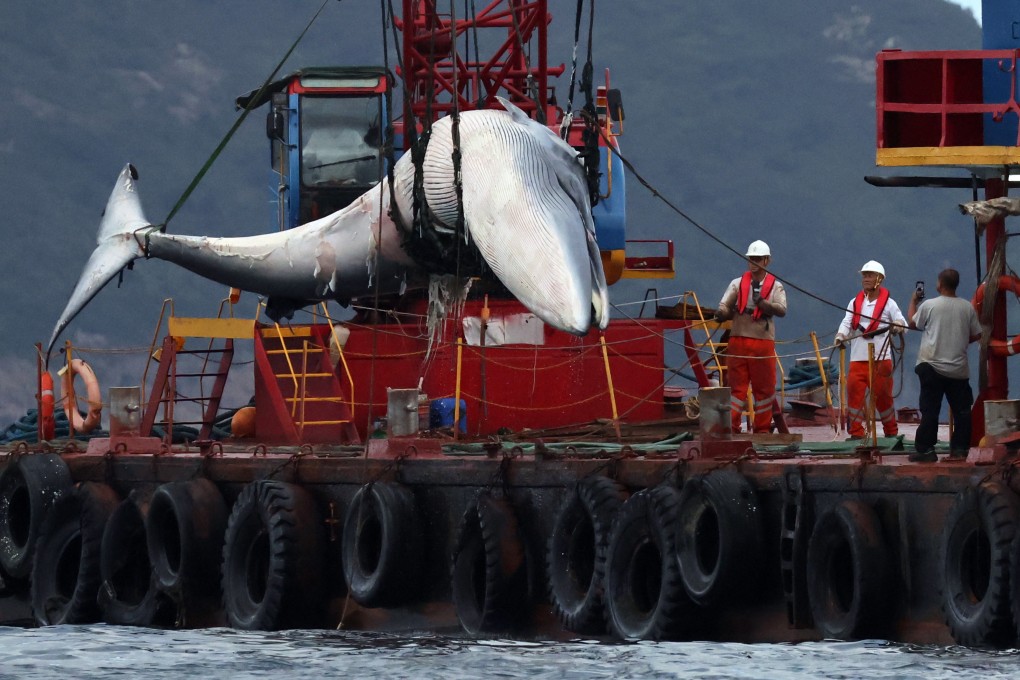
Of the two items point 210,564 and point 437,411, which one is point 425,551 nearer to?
point 210,564

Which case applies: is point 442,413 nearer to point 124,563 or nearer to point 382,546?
point 124,563

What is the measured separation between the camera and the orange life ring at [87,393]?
74.4ft

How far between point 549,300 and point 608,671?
2.78 metres

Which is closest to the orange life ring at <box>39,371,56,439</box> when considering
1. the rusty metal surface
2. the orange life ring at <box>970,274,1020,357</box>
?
the rusty metal surface

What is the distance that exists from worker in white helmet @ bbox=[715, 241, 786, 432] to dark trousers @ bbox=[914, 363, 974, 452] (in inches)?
161

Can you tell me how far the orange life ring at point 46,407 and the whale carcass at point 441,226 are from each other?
5.25 m

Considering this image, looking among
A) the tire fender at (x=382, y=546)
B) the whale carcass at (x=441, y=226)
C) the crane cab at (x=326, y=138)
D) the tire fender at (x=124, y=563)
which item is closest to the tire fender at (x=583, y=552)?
the tire fender at (x=382, y=546)

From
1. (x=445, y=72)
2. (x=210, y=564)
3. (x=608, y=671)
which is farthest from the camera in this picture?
(x=445, y=72)

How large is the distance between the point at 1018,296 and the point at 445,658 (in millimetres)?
5372

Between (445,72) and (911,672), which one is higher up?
(445,72)

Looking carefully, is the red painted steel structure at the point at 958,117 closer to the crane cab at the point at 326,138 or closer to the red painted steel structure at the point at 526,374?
the red painted steel structure at the point at 526,374

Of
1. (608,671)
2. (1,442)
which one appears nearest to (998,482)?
(608,671)

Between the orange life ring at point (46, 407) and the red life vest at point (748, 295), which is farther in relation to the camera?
the orange life ring at point (46, 407)

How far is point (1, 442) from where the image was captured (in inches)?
1073
